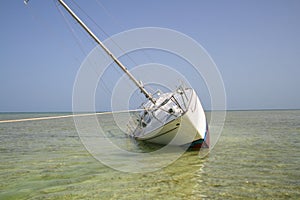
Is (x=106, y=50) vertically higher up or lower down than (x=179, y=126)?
higher up

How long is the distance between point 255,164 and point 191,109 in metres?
4.28

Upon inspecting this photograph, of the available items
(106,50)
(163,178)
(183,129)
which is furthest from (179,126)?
(106,50)

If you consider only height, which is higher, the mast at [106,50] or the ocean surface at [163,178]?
the mast at [106,50]

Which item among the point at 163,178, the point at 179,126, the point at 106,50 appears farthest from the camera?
the point at 106,50

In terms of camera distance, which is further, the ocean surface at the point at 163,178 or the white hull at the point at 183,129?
the white hull at the point at 183,129

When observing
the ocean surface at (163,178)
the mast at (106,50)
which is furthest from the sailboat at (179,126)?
the ocean surface at (163,178)

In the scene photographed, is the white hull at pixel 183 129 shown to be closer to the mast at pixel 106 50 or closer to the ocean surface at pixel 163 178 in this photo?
the ocean surface at pixel 163 178

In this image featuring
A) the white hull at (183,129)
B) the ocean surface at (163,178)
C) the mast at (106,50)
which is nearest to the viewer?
the ocean surface at (163,178)

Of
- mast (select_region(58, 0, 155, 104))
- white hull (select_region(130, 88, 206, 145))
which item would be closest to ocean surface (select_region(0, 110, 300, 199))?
white hull (select_region(130, 88, 206, 145))

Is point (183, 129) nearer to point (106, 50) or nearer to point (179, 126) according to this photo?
point (179, 126)

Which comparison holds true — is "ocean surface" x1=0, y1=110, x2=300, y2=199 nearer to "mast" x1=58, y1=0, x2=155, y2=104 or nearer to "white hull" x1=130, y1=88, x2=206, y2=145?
"white hull" x1=130, y1=88, x2=206, y2=145

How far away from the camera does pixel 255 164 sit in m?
9.98

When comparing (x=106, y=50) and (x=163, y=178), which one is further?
(x=106, y=50)

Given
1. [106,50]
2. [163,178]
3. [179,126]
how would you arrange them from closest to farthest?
[163,178], [179,126], [106,50]
